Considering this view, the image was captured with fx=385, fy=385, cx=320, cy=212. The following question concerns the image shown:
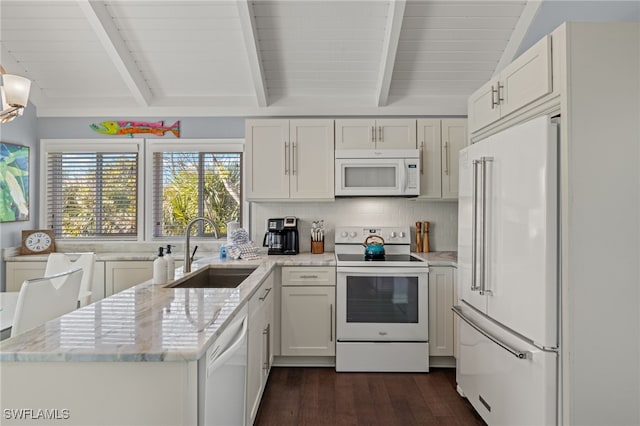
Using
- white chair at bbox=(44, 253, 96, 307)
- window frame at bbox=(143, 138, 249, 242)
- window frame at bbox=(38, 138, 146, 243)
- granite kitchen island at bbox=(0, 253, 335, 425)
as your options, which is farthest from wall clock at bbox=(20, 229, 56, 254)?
granite kitchen island at bbox=(0, 253, 335, 425)

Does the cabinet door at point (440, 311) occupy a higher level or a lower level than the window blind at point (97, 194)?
lower

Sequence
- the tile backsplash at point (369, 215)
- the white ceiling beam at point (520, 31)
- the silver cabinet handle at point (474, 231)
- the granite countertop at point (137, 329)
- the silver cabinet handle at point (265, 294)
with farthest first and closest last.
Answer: the tile backsplash at point (369, 215)
the white ceiling beam at point (520, 31)
the silver cabinet handle at point (265, 294)
the silver cabinet handle at point (474, 231)
the granite countertop at point (137, 329)

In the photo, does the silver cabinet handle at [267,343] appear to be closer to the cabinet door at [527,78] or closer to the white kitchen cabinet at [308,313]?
the white kitchen cabinet at [308,313]

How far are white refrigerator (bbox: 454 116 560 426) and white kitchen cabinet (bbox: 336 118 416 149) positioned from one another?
3.75ft

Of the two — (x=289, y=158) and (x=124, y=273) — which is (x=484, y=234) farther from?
(x=124, y=273)

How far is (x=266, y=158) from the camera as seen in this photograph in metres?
3.70

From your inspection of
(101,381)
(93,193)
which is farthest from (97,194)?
(101,381)

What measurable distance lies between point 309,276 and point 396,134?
1.58 meters

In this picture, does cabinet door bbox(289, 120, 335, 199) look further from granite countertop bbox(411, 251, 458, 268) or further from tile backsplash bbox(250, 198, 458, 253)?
granite countertop bbox(411, 251, 458, 268)

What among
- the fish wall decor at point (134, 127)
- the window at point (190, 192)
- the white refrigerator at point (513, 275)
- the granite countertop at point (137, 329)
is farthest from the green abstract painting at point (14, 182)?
the white refrigerator at point (513, 275)

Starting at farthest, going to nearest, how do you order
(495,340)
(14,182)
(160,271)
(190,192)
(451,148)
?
(190,192) → (14,182) → (451,148) → (160,271) → (495,340)

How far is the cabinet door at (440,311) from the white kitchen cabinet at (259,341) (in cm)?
133

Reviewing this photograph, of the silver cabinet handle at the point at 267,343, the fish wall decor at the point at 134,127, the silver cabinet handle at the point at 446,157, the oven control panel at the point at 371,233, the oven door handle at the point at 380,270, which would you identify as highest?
the fish wall decor at the point at 134,127

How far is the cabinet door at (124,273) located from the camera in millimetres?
3713
